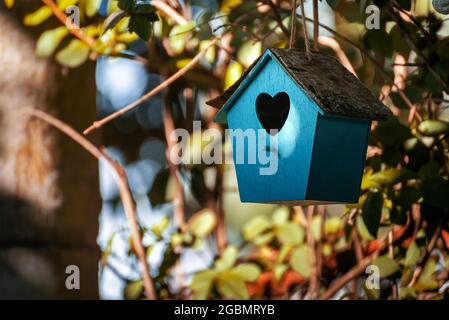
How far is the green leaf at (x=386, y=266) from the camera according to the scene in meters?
2.70

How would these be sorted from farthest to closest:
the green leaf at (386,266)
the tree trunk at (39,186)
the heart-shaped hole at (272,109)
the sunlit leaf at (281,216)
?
the sunlit leaf at (281,216), the tree trunk at (39,186), the green leaf at (386,266), the heart-shaped hole at (272,109)

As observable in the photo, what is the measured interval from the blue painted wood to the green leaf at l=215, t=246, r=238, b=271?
1193mm

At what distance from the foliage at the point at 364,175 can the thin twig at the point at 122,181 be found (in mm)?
88

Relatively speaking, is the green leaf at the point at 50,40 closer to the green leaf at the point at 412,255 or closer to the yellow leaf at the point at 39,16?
the yellow leaf at the point at 39,16

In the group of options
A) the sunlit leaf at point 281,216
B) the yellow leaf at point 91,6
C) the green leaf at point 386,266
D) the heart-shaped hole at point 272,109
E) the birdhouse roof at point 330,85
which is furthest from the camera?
the sunlit leaf at point 281,216

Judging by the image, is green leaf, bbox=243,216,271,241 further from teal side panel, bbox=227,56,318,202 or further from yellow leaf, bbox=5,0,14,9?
teal side panel, bbox=227,56,318,202

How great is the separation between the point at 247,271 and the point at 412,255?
53cm

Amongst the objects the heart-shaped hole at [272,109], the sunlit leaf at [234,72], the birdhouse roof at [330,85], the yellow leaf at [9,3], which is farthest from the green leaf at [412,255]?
the yellow leaf at [9,3]

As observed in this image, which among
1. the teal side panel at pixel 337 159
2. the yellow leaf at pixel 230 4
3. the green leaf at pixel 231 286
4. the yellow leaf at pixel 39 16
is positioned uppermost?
the yellow leaf at pixel 230 4

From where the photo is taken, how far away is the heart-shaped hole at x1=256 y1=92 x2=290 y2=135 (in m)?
1.81

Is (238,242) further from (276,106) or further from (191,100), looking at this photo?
(276,106)
